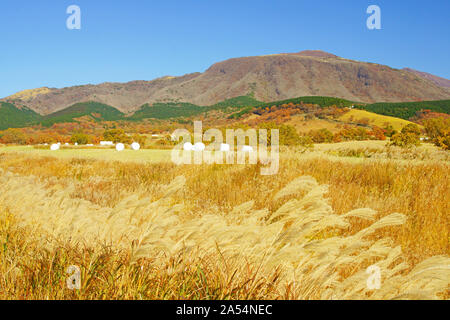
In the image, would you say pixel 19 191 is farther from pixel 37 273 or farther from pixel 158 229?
pixel 158 229

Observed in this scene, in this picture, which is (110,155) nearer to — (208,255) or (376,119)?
(208,255)

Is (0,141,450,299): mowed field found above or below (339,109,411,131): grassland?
below

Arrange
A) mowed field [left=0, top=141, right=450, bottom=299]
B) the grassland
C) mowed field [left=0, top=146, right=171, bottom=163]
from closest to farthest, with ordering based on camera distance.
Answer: mowed field [left=0, top=141, right=450, bottom=299] < mowed field [left=0, top=146, right=171, bottom=163] < the grassland

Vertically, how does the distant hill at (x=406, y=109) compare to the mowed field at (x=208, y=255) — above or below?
above

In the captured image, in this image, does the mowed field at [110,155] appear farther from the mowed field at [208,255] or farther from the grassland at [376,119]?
the grassland at [376,119]

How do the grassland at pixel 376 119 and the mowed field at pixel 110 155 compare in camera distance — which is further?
the grassland at pixel 376 119

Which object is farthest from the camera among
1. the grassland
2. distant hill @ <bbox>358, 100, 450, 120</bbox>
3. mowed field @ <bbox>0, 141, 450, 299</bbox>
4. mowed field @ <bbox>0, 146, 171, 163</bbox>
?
distant hill @ <bbox>358, 100, 450, 120</bbox>

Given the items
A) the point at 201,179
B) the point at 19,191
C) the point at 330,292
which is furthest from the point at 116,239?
the point at 201,179

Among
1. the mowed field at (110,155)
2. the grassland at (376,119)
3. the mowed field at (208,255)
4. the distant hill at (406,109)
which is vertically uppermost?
the distant hill at (406,109)

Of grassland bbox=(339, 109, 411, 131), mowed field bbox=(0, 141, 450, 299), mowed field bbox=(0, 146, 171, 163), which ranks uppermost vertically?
grassland bbox=(339, 109, 411, 131)

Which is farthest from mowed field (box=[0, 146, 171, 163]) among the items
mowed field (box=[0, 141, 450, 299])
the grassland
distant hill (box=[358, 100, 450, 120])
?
distant hill (box=[358, 100, 450, 120])

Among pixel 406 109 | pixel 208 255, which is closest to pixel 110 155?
pixel 208 255

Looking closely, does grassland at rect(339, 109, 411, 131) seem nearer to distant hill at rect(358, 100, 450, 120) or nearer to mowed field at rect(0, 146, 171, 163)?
distant hill at rect(358, 100, 450, 120)

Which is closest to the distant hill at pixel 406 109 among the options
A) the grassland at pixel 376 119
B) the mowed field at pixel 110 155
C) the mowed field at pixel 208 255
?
the grassland at pixel 376 119
